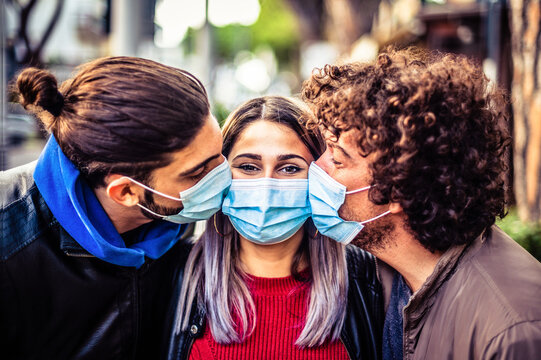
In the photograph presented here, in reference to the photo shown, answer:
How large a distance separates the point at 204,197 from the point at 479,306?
149 centimetres

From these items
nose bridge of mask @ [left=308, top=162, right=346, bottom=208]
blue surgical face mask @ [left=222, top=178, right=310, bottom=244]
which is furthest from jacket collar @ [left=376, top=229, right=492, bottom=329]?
blue surgical face mask @ [left=222, top=178, right=310, bottom=244]

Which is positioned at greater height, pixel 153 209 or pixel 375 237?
pixel 153 209

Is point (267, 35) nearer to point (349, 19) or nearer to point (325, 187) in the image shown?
point (349, 19)

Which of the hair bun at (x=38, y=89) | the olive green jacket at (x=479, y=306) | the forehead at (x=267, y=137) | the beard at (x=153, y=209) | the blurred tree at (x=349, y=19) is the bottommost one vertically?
the olive green jacket at (x=479, y=306)

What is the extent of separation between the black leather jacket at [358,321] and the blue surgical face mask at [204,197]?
19.8 inches

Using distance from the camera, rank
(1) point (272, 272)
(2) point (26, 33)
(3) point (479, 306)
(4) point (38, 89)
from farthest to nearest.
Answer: (2) point (26, 33) → (1) point (272, 272) → (4) point (38, 89) → (3) point (479, 306)

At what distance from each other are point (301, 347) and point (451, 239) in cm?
98

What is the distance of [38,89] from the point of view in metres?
2.06

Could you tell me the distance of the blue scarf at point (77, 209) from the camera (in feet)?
6.97

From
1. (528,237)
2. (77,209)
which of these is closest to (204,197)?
(77,209)

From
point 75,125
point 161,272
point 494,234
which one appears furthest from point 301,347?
point 75,125

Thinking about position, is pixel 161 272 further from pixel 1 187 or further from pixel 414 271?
pixel 414 271

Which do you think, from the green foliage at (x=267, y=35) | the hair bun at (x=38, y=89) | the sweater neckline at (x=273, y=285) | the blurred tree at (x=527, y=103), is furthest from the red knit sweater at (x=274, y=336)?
the green foliage at (x=267, y=35)

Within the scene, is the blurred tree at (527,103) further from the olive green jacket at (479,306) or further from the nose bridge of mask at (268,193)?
the nose bridge of mask at (268,193)
